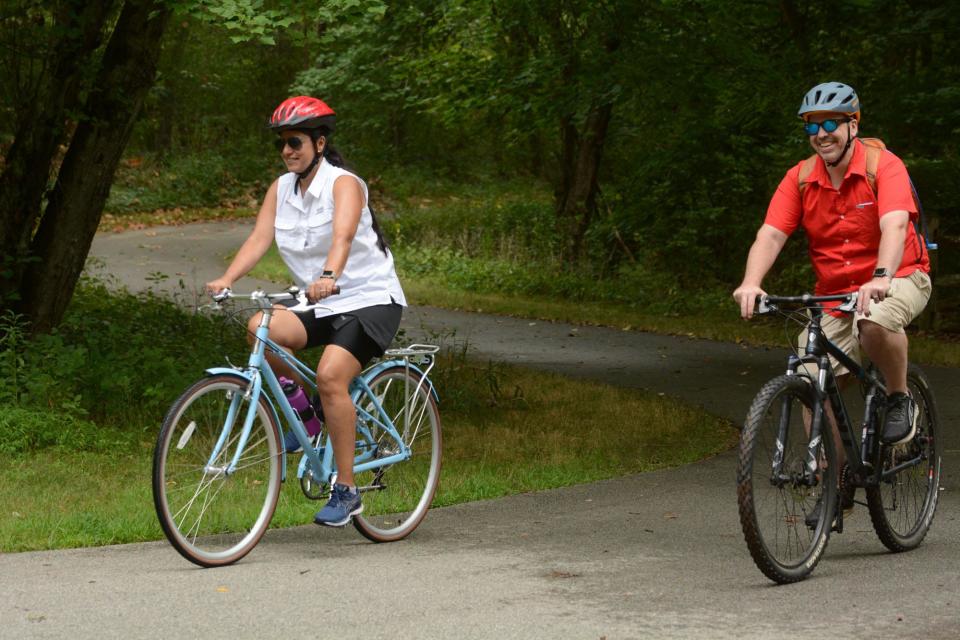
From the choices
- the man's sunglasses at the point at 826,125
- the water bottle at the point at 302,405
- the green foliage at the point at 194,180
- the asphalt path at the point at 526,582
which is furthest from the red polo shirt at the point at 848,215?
the green foliage at the point at 194,180

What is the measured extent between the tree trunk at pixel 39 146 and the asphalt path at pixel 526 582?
5.50 metres

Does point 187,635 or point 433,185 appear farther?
point 433,185

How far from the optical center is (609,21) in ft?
49.5

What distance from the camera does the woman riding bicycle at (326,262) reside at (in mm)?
6125

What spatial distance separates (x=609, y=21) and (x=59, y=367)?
24.1 feet

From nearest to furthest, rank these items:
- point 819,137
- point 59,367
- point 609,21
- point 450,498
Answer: point 819,137, point 450,498, point 59,367, point 609,21

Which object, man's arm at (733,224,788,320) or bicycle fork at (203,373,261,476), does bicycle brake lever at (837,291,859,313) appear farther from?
bicycle fork at (203,373,261,476)

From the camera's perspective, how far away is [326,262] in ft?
19.7

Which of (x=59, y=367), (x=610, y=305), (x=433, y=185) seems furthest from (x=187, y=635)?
(x=433, y=185)

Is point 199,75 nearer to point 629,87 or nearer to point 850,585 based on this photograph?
point 629,87

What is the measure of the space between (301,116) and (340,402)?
125 centimetres

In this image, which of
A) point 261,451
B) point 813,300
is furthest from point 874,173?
point 261,451

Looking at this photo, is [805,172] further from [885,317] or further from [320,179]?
[320,179]

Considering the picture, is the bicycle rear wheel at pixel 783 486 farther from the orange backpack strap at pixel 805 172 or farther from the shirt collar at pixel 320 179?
the shirt collar at pixel 320 179
